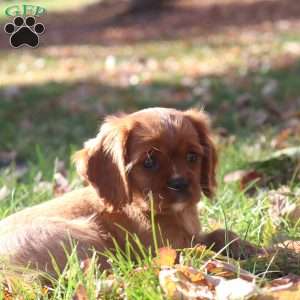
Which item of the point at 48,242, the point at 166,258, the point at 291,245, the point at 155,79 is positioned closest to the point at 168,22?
the point at 155,79

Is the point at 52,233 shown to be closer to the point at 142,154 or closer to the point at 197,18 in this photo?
the point at 142,154

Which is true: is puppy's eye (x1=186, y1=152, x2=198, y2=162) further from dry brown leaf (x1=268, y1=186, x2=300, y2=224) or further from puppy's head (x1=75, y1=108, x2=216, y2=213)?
dry brown leaf (x1=268, y1=186, x2=300, y2=224)

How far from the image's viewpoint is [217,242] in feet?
13.0

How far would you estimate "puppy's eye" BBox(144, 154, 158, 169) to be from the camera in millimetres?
3797

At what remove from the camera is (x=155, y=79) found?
11391 mm

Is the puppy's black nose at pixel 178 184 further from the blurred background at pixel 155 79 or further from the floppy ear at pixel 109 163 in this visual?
the blurred background at pixel 155 79

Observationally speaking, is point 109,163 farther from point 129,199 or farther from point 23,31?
point 23,31

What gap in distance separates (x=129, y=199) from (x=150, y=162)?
24 cm

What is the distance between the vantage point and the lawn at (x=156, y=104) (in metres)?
4.23

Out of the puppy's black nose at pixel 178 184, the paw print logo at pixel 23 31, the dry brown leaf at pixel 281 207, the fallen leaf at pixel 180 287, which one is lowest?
the dry brown leaf at pixel 281 207

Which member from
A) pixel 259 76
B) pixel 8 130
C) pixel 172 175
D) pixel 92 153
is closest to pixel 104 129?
pixel 92 153

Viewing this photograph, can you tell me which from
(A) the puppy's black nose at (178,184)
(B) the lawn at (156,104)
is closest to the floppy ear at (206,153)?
(B) the lawn at (156,104)

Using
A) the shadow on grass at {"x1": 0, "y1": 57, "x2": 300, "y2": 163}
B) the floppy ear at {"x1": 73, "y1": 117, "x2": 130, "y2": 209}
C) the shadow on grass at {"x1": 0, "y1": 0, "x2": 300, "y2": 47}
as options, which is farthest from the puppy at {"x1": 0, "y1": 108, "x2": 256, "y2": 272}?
the shadow on grass at {"x1": 0, "y1": 0, "x2": 300, "y2": 47}

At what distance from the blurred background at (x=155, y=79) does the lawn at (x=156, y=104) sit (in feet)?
0.07
